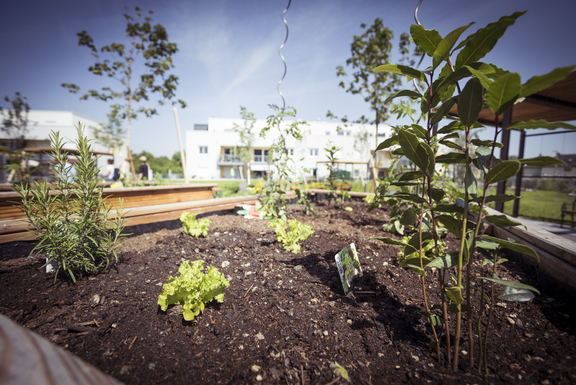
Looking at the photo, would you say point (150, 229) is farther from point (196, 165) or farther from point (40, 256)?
point (196, 165)

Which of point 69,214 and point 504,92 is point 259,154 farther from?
point 504,92

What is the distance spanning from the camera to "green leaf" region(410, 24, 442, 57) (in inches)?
35.2

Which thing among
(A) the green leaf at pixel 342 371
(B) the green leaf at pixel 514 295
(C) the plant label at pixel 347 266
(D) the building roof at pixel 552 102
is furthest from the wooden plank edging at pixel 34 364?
(D) the building roof at pixel 552 102

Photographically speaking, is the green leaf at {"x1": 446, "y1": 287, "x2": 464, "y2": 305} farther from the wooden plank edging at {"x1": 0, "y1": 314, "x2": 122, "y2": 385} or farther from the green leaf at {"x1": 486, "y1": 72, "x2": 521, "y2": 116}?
the wooden plank edging at {"x1": 0, "y1": 314, "x2": 122, "y2": 385}

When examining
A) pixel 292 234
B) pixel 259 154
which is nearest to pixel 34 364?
pixel 292 234

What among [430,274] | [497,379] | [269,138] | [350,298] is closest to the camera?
[497,379]

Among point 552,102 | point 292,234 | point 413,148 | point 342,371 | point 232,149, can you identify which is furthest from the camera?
point 232,149

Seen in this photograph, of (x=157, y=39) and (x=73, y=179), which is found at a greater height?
(x=157, y=39)

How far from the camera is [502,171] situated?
0.80 meters

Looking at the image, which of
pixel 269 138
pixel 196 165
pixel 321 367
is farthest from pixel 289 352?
pixel 196 165

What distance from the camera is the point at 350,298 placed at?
61.5 inches

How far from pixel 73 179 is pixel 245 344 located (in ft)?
5.24

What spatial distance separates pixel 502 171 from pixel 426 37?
579 millimetres

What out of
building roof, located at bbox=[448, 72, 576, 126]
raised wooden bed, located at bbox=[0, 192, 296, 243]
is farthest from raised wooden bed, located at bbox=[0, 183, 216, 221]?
building roof, located at bbox=[448, 72, 576, 126]
